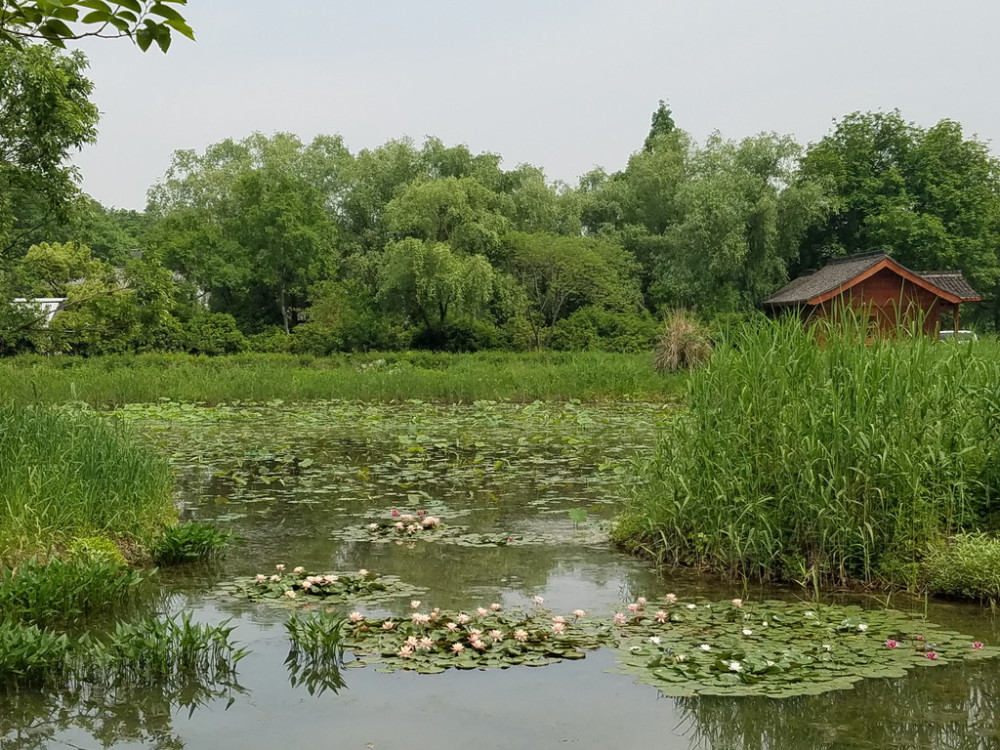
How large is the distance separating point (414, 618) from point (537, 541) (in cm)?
262

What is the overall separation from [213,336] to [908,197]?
87.4 ft

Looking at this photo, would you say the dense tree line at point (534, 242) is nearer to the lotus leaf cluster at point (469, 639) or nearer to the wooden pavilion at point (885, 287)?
the wooden pavilion at point (885, 287)

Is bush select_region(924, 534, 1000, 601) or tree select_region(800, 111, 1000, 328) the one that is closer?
bush select_region(924, 534, 1000, 601)

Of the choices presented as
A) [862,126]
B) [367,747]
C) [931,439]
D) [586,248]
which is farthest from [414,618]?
[862,126]

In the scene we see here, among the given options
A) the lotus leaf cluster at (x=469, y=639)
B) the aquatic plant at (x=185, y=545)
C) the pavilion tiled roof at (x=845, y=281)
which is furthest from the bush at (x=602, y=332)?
the lotus leaf cluster at (x=469, y=639)

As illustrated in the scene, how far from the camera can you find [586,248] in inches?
1329

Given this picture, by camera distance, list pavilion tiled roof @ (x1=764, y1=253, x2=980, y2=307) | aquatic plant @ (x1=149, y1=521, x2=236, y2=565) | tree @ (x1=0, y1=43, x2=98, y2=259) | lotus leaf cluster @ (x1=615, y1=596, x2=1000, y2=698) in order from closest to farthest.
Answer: lotus leaf cluster @ (x1=615, y1=596, x2=1000, y2=698) < aquatic plant @ (x1=149, y1=521, x2=236, y2=565) < tree @ (x1=0, y1=43, x2=98, y2=259) < pavilion tiled roof @ (x1=764, y1=253, x2=980, y2=307)

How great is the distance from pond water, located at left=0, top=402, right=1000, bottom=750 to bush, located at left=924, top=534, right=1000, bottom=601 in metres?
0.15

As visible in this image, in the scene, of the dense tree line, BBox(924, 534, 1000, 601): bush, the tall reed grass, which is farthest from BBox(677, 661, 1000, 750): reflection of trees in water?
the dense tree line

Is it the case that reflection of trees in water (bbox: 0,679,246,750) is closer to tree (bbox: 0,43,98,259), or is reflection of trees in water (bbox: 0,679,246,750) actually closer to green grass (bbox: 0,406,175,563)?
green grass (bbox: 0,406,175,563)

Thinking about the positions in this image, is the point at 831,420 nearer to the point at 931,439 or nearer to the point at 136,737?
the point at 931,439

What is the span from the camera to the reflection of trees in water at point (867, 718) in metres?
4.18

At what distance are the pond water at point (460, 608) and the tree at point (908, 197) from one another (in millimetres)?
26169

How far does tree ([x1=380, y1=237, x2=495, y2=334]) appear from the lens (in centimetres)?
3055
